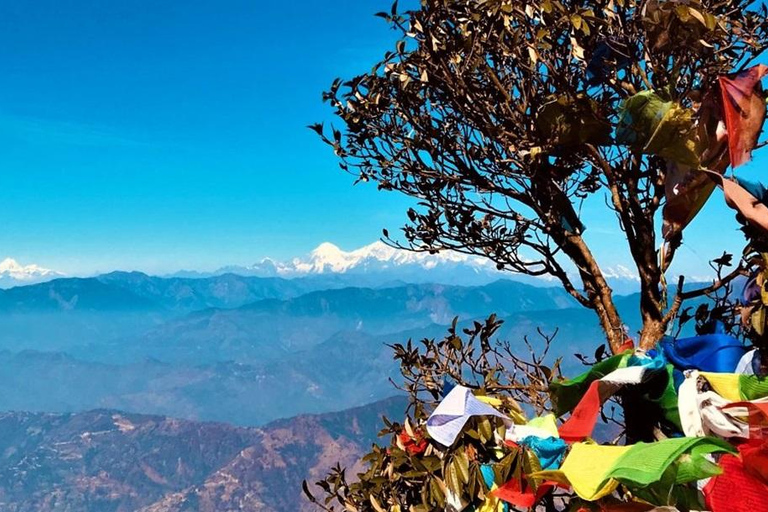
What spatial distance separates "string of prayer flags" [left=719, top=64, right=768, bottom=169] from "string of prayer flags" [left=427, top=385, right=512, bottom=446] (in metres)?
1.60

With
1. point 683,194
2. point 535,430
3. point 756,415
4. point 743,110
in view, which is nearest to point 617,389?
point 535,430

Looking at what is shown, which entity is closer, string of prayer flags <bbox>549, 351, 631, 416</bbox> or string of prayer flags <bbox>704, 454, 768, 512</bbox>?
string of prayer flags <bbox>704, 454, 768, 512</bbox>

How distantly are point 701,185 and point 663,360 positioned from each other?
927mm

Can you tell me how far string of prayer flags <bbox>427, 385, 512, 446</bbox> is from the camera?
2.73 meters

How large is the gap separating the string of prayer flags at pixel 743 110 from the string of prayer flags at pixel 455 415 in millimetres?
1601

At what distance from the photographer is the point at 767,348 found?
7.67ft

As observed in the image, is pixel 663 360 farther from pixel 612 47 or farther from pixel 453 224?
pixel 453 224

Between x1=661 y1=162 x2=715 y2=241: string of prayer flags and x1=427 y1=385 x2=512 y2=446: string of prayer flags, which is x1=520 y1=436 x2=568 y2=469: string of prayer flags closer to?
x1=427 y1=385 x2=512 y2=446: string of prayer flags

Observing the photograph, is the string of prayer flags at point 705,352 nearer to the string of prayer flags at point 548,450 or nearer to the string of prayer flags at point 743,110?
the string of prayer flags at point 548,450

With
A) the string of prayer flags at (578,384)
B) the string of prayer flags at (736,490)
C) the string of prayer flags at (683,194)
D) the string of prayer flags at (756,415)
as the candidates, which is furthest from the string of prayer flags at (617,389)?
the string of prayer flags at (683,194)

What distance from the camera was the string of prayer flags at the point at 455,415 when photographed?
2.73 metres

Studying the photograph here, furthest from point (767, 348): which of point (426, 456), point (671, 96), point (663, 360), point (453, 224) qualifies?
point (453, 224)

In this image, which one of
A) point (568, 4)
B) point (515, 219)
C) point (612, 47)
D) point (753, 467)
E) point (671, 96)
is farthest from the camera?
point (515, 219)

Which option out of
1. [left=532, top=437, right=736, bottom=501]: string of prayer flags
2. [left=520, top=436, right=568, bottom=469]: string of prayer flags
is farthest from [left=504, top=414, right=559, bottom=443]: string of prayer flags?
[left=532, top=437, right=736, bottom=501]: string of prayer flags
